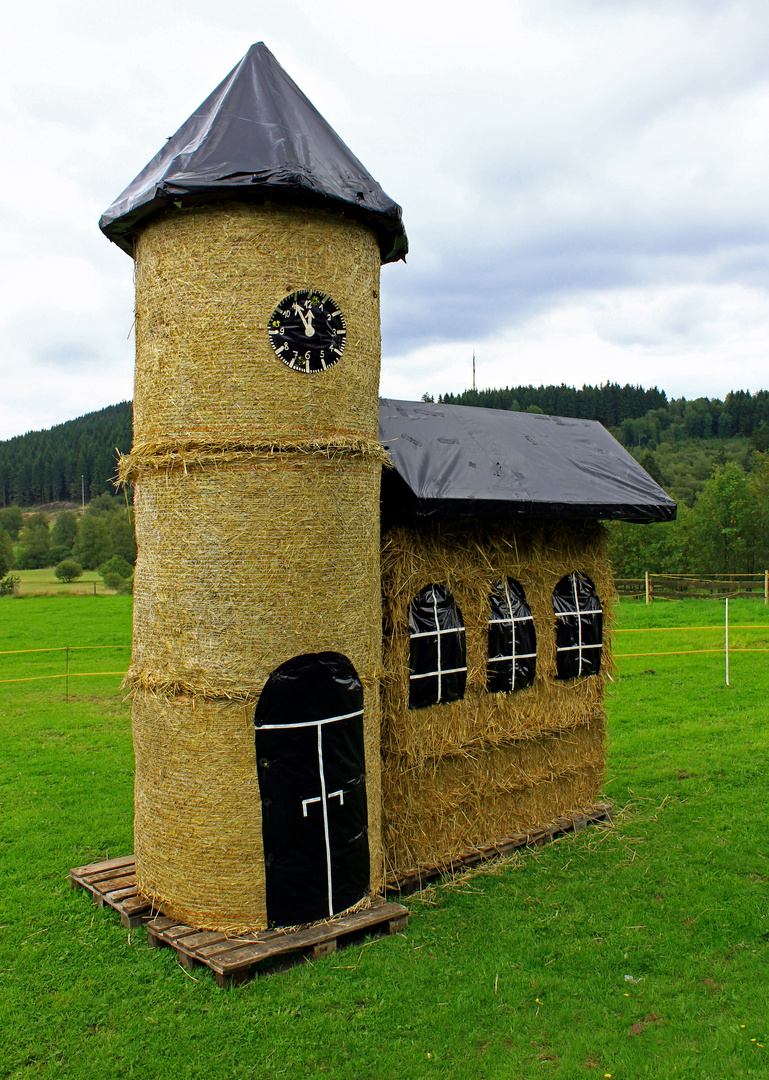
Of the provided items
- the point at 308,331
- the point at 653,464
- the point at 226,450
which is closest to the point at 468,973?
the point at 226,450

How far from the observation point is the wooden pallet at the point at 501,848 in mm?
7047

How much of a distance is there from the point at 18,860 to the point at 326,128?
24.0ft

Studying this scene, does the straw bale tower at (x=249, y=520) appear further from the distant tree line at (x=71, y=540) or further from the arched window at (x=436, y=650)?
the distant tree line at (x=71, y=540)

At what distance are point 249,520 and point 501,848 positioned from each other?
14.6ft

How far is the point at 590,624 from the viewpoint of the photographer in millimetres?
9062

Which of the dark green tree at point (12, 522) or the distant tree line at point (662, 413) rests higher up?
the distant tree line at point (662, 413)

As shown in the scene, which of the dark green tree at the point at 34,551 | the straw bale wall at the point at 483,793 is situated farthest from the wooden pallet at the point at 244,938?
the dark green tree at the point at 34,551

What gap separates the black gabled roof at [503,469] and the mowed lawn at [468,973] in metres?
3.48

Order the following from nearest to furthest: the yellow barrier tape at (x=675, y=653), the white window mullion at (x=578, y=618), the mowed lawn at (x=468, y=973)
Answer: the mowed lawn at (x=468, y=973), the white window mullion at (x=578, y=618), the yellow barrier tape at (x=675, y=653)

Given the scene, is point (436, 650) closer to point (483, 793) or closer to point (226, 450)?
point (483, 793)

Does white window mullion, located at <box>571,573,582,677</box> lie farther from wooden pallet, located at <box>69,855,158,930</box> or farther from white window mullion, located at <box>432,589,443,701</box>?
wooden pallet, located at <box>69,855,158,930</box>

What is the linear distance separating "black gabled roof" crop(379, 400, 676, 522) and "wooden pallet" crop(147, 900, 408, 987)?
3.37m

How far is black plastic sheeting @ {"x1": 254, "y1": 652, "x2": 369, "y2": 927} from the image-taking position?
5871mm

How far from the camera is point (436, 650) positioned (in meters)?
7.44
